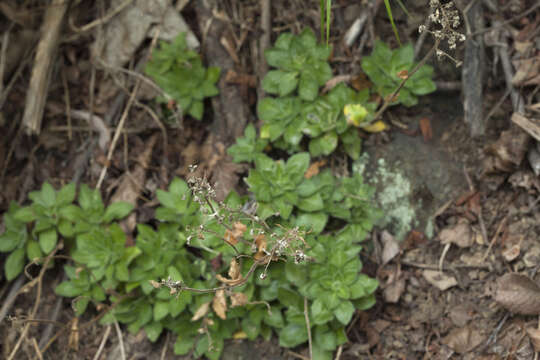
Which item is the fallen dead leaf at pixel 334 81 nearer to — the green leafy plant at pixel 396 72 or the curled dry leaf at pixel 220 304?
the green leafy plant at pixel 396 72

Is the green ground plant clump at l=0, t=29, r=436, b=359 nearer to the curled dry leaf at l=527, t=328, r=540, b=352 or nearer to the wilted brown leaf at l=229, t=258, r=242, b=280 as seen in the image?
the wilted brown leaf at l=229, t=258, r=242, b=280

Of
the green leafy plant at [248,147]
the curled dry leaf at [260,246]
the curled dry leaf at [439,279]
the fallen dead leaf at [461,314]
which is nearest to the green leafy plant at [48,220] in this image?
the green leafy plant at [248,147]

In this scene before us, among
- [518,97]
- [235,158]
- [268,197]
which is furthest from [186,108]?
[518,97]

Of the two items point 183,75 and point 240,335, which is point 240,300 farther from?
point 183,75

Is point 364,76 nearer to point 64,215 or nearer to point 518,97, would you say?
point 518,97

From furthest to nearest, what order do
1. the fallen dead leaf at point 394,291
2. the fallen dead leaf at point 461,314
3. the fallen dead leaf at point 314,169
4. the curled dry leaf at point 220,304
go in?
the fallen dead leaf at point 314,169
the fallen dead leaf at point 394,291
the curled dry leaf at point 220,304
the fallen dead leaf at point 461,314

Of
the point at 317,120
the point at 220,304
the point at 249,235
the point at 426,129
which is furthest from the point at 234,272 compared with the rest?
the point at 426,129

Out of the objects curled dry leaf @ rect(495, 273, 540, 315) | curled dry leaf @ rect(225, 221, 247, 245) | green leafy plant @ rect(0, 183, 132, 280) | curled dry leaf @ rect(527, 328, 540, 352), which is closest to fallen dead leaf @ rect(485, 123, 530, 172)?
curled dry leaf @ rect(495, 273, 540, 315)
